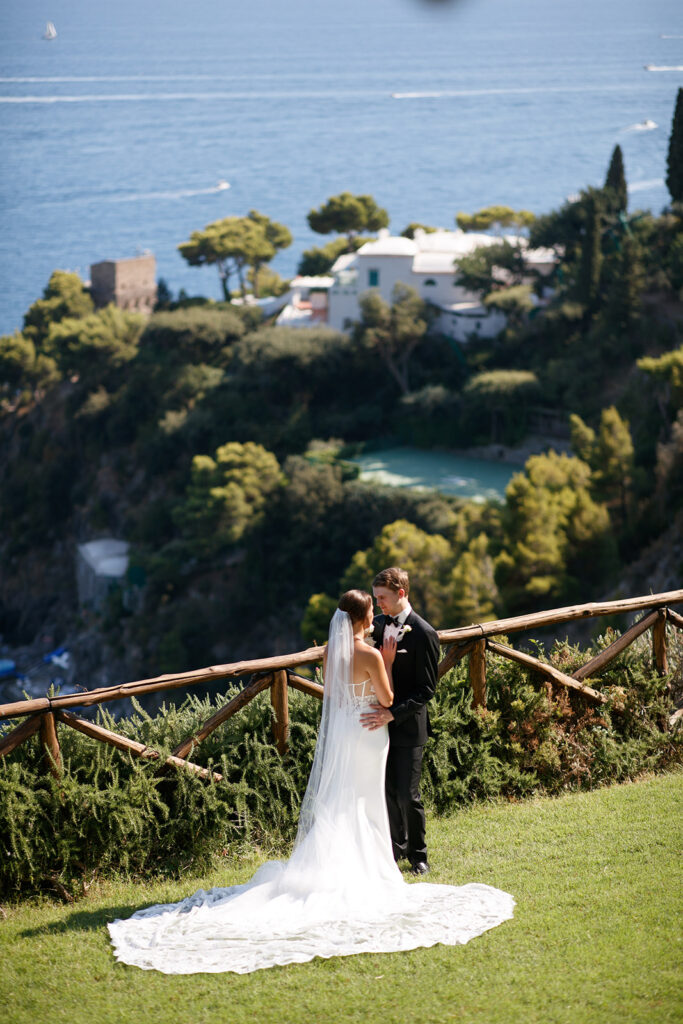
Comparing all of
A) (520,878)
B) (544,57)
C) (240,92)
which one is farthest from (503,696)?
(240,92)

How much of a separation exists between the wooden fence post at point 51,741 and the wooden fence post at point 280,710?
101cm

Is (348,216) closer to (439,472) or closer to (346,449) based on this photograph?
(346,449)

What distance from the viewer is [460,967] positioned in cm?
370

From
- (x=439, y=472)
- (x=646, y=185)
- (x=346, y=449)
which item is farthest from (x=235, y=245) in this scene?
(x=439, y=472)

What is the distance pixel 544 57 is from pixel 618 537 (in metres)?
29.2

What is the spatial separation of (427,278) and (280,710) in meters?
44.9

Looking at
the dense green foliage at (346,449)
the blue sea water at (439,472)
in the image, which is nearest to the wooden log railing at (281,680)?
the dense green foliage at (346,449)

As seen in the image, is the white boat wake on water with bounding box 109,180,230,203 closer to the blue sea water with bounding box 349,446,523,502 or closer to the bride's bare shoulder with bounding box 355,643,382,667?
the blue sea water with bounding box 349,446,523,502

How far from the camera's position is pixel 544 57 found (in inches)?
1937

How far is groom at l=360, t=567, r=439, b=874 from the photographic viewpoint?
4367 mm

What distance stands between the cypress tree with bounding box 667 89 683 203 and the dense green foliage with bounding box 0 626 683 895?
3930cm

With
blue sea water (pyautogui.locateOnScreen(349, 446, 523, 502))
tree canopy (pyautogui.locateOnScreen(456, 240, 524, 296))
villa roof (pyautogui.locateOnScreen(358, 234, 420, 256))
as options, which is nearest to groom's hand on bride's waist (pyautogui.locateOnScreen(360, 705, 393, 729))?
blue sea water (pyautogui.locateOnScreen(349, 446, 523, 502))

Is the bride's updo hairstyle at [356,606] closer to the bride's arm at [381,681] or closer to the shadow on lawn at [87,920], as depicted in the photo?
the bride's arm at [381,681]

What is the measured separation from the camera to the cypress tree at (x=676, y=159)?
134 ft
